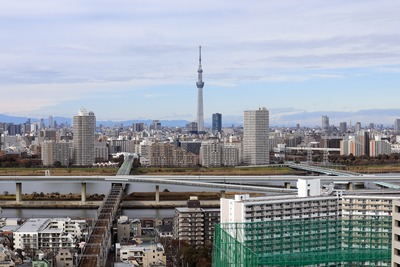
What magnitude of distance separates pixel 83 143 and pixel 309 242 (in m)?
18.0

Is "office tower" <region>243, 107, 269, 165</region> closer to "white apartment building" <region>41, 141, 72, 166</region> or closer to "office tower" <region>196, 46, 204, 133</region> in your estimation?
"white apartment building" <region>41, 141, 72, 166</region>

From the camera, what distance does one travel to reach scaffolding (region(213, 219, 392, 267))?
5.46 m

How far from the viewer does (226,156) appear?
23266 millimetres

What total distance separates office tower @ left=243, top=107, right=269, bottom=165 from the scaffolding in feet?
54.1

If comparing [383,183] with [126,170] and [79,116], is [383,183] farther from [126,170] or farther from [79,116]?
[79,116]

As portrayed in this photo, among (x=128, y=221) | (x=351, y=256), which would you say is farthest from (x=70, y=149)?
(x=351, y=256)

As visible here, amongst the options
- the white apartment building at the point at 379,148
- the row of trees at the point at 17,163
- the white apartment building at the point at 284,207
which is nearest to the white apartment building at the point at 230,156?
the row of trees at the point at 17,163

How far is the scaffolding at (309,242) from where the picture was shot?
546cm

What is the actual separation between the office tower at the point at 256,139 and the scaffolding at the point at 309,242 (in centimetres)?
1650

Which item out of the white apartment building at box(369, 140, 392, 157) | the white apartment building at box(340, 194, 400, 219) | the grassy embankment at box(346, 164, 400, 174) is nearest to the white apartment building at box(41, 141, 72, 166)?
the grassy embankment at box(346, 164, 400, 174)

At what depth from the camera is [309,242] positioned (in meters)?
6.14

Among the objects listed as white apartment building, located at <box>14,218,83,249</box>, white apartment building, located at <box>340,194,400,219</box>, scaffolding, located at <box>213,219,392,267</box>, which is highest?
white apartment building, located at <box>340,194,400,219</box>

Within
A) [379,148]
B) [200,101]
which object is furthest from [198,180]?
[200,101]

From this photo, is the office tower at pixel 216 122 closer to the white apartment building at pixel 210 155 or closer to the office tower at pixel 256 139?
the office tower at pixel 256 139
